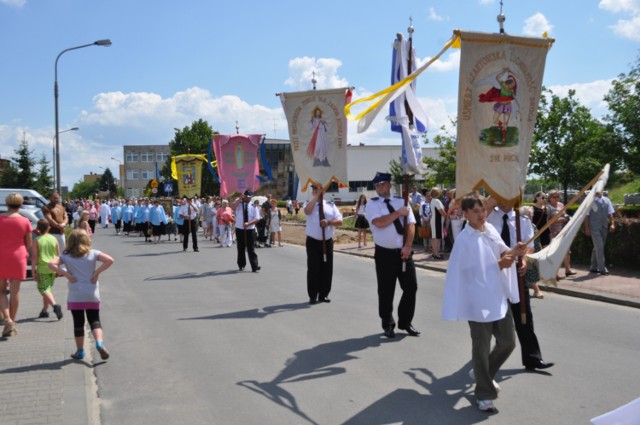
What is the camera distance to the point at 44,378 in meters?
6.05

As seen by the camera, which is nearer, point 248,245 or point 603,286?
point 603,286

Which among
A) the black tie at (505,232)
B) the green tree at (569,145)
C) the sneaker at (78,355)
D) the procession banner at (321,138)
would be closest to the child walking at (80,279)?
the sneaker at (78,355)

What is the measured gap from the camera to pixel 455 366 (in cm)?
639

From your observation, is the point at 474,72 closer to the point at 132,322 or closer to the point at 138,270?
the point at 132,322

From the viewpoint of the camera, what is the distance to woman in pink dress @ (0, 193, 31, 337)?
310 inches

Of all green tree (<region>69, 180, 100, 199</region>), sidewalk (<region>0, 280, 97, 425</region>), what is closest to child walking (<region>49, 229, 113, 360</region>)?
sidewalk (<region>0, 280, 97, 425</region>)

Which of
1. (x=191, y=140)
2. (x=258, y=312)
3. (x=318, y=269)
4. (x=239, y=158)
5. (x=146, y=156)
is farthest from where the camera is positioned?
(x=146, y=156)

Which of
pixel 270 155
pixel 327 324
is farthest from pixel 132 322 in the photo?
pixel 270 155

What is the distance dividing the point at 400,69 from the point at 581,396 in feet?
14.7

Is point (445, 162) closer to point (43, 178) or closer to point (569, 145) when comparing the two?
point (569, 145)

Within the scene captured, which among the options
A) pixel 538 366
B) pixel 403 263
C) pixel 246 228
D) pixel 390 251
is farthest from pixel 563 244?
pixel 246 228

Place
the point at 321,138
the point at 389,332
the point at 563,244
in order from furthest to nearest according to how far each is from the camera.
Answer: the point at 321,138 < the point at 389,332 < the point at 563,244

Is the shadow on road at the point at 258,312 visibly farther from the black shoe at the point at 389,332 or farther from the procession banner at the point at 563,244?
the procession banner at the point at 563,244

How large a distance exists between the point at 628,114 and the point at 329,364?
35577mm
